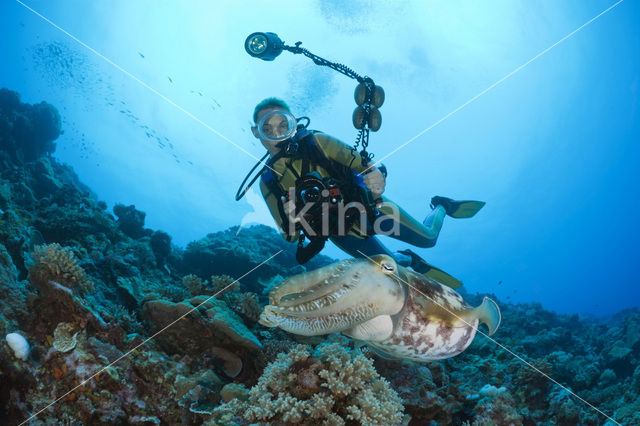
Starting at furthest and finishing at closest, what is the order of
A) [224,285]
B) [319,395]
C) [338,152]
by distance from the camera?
1. [224,285]
2. [338,152]
3. [319,395]

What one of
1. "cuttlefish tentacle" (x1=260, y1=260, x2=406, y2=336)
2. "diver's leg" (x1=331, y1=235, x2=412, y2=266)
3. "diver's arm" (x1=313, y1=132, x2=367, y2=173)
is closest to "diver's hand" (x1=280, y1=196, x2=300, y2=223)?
"diver's arm" (x1=313, y1=132, x2=367, y2=173)

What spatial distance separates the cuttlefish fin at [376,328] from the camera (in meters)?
2.45

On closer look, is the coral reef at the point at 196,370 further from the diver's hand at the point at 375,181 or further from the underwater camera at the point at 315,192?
the diver's hand at the point at 375,181

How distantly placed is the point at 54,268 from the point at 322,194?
11.9 ft

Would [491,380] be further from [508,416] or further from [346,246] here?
[346,246]

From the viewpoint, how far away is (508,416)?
3.55 meters

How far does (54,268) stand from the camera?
3.82m

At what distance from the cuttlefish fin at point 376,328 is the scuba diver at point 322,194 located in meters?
1.62

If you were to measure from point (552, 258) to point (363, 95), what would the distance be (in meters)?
98.9

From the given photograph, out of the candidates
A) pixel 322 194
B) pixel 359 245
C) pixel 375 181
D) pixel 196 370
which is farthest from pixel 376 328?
pixel 359 245

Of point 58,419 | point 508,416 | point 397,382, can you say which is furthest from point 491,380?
point 58,419

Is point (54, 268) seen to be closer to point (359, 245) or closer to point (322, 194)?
point (322, 194)

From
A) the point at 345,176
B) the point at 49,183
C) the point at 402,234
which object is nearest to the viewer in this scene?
the point at 345,176

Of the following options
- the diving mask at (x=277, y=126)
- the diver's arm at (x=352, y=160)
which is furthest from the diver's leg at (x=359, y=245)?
the diving mask at (x=277, y=126)
